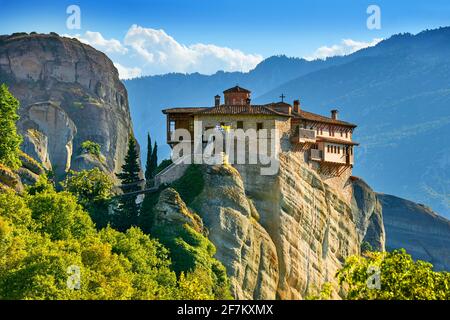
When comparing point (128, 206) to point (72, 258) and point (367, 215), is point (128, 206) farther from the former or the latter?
point (367, 215)

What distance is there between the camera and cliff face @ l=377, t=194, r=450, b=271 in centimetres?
19075

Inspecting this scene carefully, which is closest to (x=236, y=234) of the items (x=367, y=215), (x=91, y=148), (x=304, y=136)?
(x=304, y=136)

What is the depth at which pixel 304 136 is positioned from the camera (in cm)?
8625

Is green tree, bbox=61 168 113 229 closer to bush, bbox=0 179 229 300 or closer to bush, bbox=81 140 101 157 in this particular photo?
bush, bbox=0 179 229 300

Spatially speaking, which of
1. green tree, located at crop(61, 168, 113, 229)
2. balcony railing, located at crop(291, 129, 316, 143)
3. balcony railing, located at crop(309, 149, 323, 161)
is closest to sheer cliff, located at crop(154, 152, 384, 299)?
balcony railing, located at crop(291, 129, 316, 143)

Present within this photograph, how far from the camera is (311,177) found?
86688 millimetres

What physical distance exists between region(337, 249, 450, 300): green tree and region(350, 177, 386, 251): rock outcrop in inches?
3173

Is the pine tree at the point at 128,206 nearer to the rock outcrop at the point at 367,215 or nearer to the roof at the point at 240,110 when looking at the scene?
the roof at the point at 240,110

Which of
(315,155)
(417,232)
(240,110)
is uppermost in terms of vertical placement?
(240,110)

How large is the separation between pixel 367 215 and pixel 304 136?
49535 mm

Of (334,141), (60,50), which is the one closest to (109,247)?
(334,141)

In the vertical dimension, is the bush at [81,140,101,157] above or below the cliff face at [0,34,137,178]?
below


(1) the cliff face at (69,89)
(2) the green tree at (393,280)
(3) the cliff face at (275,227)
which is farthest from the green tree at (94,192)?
(1) the cliff face at (69,89)

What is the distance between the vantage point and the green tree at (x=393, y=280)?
1555 inches
